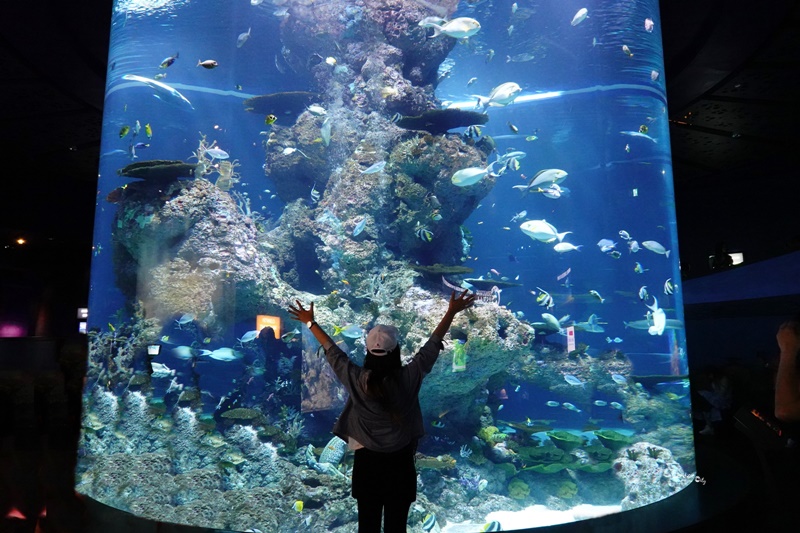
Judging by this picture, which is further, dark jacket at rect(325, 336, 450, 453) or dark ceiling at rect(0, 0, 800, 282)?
dark ceiling at rect(0, 0, 800, 282)

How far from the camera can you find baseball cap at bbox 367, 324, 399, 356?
2279mm

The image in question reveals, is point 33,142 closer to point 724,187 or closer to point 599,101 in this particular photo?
point 599,101

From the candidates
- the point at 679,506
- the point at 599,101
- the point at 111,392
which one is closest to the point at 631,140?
the point at 599,101

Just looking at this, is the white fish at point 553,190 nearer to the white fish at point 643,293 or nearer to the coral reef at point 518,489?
the white fish at point 643,293

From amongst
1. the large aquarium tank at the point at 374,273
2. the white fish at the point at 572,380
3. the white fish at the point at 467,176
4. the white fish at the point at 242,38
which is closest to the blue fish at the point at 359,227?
the large aquarium tank at the point at 374,273

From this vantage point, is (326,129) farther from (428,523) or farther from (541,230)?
(428,523)

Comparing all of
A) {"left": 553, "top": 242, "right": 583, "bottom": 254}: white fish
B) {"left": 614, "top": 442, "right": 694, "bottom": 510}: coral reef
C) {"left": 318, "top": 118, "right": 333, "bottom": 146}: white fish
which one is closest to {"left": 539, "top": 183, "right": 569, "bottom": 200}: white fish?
{"left": 553, "top": 242, "right": 583, "bottom": 254}: white fish

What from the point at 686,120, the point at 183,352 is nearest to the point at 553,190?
the point at 183,352

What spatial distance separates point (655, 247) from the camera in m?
5.53

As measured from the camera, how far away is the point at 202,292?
16.0 ft

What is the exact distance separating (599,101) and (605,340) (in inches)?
113

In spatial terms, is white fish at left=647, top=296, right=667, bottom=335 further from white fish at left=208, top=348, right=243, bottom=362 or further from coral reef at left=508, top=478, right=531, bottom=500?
white fish at left=208, top=348, right=243, bottom=362

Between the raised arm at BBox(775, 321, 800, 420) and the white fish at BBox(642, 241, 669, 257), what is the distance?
3.64m

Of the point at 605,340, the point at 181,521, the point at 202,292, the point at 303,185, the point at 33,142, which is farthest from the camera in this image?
the point at 33,142
